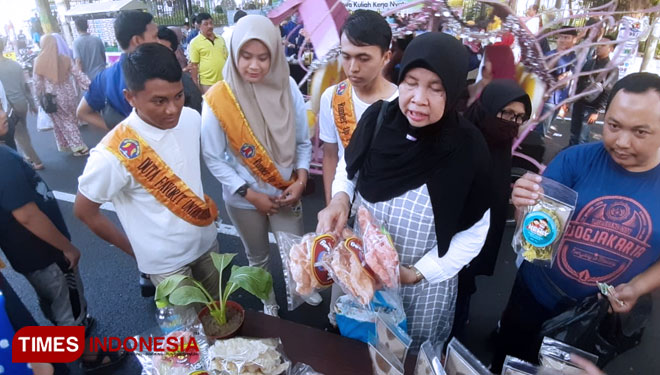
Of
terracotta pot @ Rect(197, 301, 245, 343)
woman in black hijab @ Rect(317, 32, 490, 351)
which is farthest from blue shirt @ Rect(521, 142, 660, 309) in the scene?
terracotta pot @ Rect(197, 301, 245, 343)

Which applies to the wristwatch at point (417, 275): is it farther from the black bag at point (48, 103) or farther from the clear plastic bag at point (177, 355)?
the black bag at point (48, 103)

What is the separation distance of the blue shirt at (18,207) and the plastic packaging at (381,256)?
156cm

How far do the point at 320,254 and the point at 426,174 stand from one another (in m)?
0.49

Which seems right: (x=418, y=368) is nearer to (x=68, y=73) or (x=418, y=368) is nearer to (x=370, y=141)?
(x=370, y=141)

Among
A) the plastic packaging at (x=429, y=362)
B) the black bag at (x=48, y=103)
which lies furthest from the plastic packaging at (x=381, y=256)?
the black bag at (x=48, y=103)

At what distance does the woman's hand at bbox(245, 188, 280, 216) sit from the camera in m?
2.16

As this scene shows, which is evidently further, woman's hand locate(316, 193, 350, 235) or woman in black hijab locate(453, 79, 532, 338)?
woman in black hijab locate(453, 79, 532, 338)

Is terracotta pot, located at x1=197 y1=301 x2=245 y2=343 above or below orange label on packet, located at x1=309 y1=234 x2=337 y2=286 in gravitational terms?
below

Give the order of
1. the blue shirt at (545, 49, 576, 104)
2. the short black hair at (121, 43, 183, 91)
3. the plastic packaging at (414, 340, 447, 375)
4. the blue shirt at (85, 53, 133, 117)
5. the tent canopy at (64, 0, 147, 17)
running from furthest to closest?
the tent canopy at (64, 0, 147, 17) < the blue shirt at (545, 49, 576, 104) < the blue shirt at (85, 53, 133, 117) < the short black hair at (121, 43, 183, 91) < the plastic packaging at (414, 340, 447, 375)

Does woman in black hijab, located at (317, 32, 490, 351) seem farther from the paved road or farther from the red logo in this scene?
the paved road

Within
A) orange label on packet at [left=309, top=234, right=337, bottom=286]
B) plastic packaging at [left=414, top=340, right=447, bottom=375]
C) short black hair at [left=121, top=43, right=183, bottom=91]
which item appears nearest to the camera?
plastic packaging at [left=414, top=340, right=447, bottom=375]

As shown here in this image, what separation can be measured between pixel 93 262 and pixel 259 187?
2164mm

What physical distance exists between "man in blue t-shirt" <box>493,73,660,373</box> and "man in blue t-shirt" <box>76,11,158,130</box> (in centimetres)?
275

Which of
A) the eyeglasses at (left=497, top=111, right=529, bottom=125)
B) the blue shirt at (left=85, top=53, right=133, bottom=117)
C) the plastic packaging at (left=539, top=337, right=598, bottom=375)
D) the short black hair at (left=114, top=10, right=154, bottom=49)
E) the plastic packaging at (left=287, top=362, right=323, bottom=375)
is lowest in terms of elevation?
the plastic packaging at (left=287, top=362, right=323, bottom=375)
